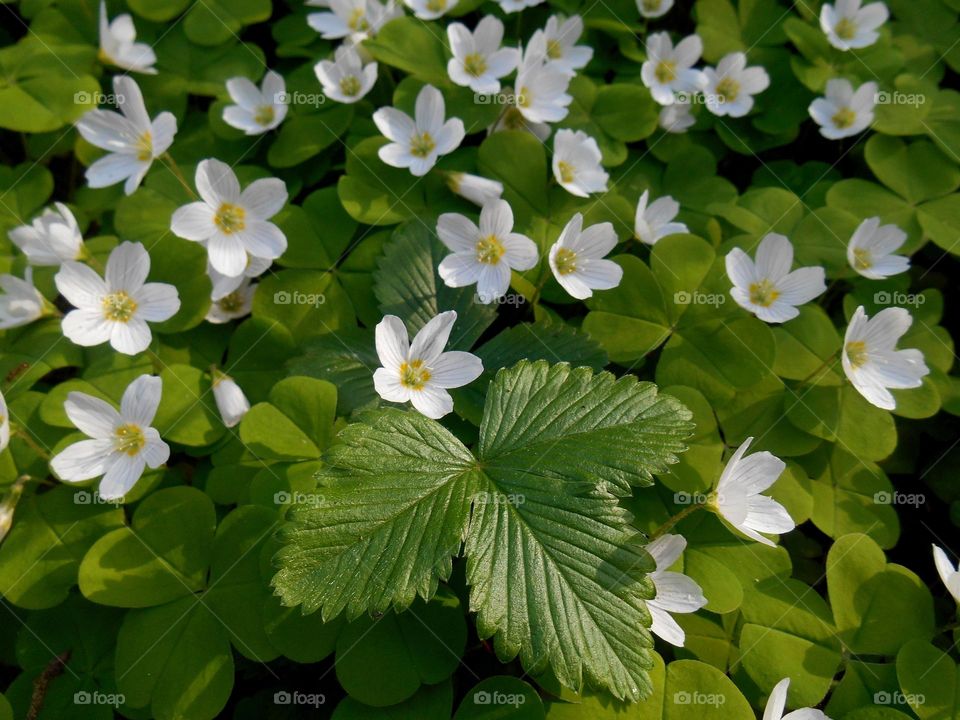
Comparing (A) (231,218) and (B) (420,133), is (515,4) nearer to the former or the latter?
(B) (420,133)

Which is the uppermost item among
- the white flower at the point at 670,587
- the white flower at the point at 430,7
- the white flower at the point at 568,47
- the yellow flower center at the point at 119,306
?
the white flower at the point at 430,7

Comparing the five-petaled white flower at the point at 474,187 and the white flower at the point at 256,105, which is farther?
the white flower at the point at 256,105

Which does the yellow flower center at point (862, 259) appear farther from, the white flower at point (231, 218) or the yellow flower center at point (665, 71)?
the white flower at point (231, 218)

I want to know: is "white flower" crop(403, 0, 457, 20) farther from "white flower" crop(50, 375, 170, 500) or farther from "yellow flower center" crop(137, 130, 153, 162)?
"white flower" crop(50, 375, 170, 500)

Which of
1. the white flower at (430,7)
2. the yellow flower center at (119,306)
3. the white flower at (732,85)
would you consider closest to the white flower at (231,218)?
the yellow flower center at (119,306)

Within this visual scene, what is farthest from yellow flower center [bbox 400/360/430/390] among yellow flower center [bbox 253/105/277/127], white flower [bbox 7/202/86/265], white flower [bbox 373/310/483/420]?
yellow flower center [bbox 253/105/277/127]

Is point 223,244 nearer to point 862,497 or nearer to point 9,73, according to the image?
point 9,73

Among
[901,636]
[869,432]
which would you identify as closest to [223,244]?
[869,432]
